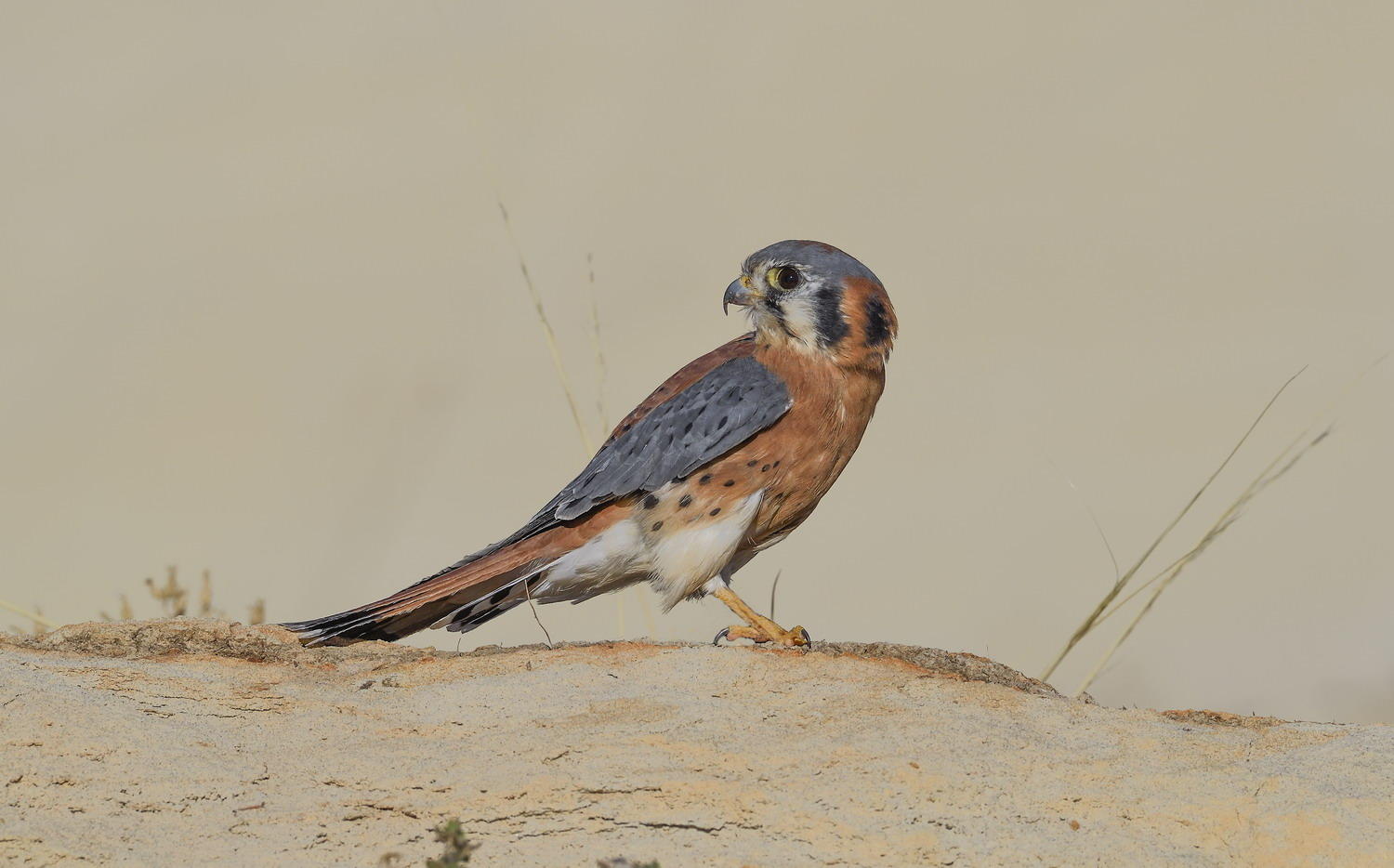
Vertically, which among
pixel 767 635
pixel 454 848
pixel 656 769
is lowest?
pixel 454 848

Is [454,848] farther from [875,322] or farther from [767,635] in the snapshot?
[875,322]

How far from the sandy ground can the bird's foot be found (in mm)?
440

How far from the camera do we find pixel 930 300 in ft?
42.8

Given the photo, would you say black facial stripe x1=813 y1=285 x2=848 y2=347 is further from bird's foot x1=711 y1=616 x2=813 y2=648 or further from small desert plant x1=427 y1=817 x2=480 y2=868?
small desert plant x1=427 y1=817 x2=480 y2=868

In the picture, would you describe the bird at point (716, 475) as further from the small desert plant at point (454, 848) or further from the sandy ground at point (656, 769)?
the small desert plant at point (454, 848)

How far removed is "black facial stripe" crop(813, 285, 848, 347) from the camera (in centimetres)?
540

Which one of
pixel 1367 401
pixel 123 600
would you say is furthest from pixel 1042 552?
pixel 123 600

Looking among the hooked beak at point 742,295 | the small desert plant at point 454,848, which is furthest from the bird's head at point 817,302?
the small desert plant at point 454,848

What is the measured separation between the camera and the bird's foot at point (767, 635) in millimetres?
4894

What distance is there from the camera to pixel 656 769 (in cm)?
366

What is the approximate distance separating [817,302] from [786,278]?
0.14 m

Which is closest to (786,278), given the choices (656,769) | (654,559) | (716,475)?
(716,475)

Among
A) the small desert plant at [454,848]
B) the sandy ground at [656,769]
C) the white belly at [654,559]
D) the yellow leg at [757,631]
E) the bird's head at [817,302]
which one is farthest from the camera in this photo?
the bird's head at [817,302]

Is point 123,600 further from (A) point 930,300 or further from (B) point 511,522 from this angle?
(A) point 930,300
